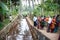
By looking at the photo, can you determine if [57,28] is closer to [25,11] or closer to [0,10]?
[0,10]

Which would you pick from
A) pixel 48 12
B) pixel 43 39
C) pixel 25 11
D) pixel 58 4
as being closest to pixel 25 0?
pixel 25 11

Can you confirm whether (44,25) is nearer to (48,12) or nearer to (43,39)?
(48,12)

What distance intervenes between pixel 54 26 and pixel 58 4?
304cm

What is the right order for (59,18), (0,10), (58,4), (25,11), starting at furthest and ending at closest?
(25,11) < (58,4) < (59,18) < (0,10)

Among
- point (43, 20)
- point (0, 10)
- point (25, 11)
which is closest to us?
point (0, 10)

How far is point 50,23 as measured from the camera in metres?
14.8

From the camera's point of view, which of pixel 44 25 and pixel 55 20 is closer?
pixel 55 20

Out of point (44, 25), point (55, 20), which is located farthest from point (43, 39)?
point (44, 25)

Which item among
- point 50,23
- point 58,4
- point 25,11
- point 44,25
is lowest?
point 25,11

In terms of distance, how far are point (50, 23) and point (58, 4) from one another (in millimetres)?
2853

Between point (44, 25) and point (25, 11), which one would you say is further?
point (25, 11)

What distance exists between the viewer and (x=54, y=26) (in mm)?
14633

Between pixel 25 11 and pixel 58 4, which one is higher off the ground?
pixel 58 4

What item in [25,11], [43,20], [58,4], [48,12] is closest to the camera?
[58,4]
